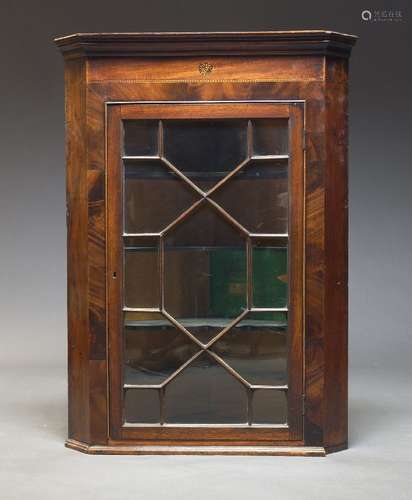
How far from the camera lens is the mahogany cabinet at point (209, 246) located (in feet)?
16.1

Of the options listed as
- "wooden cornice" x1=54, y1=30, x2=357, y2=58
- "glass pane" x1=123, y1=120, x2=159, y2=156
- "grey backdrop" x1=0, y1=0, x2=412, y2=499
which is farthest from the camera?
"grey backdrop" x1=0, y1=0, x2=412, y2=499

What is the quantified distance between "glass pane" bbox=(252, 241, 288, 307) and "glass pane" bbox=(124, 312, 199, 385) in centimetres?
34

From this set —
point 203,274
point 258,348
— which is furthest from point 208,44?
point 258,348

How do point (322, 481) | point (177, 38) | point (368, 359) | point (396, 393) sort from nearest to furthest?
1. point (322, 481)
2. point (177, 38)
3. point (396, 393)
4. point (368, 359)

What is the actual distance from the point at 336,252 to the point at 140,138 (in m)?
0.90

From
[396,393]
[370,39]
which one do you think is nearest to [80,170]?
[396,393]

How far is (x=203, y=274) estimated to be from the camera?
16.3ft

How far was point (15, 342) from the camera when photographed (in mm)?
7031

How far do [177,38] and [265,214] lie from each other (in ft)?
2.54

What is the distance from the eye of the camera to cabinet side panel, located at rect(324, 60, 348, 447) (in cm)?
493

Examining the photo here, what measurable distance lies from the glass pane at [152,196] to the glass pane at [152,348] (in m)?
0.37

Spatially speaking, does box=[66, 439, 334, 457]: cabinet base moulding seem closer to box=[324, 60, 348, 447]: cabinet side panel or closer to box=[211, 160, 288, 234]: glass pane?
box=[324, 60, 348, 447]: cabinet side panel

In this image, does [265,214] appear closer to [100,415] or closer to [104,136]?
[104,136]

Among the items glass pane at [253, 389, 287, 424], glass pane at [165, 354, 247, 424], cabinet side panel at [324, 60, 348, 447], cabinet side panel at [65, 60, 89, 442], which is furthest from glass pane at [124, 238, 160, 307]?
cabinet side panel at [324, 60, 348, 447]
